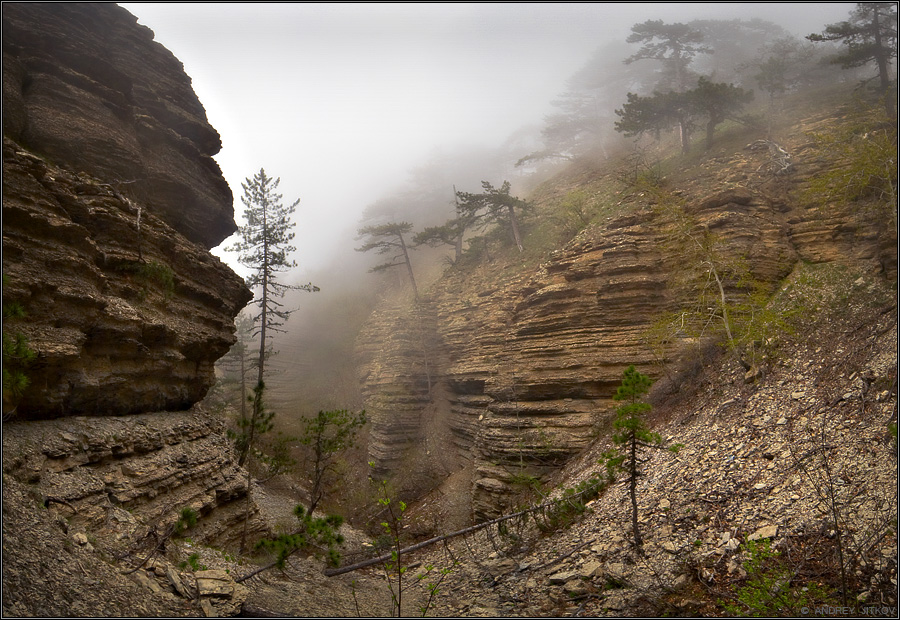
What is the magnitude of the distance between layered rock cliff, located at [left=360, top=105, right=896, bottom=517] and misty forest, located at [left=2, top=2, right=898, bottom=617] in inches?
5.1

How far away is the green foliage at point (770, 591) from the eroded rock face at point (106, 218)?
13.6 meters

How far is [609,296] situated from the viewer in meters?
18.7

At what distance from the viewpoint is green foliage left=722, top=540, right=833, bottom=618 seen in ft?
19.0

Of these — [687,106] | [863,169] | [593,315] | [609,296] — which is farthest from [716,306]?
[687,106]

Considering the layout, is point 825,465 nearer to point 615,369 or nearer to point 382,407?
point 615,369

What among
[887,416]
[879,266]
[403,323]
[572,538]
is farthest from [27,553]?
[403,323]

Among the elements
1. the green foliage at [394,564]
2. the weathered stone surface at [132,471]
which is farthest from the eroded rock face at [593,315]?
the weathered stone surface at [132,471]

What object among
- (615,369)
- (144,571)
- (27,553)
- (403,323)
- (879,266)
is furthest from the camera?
(403,323)

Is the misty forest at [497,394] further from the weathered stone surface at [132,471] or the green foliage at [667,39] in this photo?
the green foliage at [667,39]

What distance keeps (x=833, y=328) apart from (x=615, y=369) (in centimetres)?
725

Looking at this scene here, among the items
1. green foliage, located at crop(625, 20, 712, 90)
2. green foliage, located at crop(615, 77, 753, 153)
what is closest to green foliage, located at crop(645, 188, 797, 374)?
green foliage, located at crop(615, 77, 753, 153)

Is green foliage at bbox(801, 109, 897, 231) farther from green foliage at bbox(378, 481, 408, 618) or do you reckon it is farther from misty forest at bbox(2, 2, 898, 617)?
green foliage at bbox(378, 481, 408, 618)

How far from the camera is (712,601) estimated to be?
655 cm

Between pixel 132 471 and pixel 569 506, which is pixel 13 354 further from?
pixel 569 506
